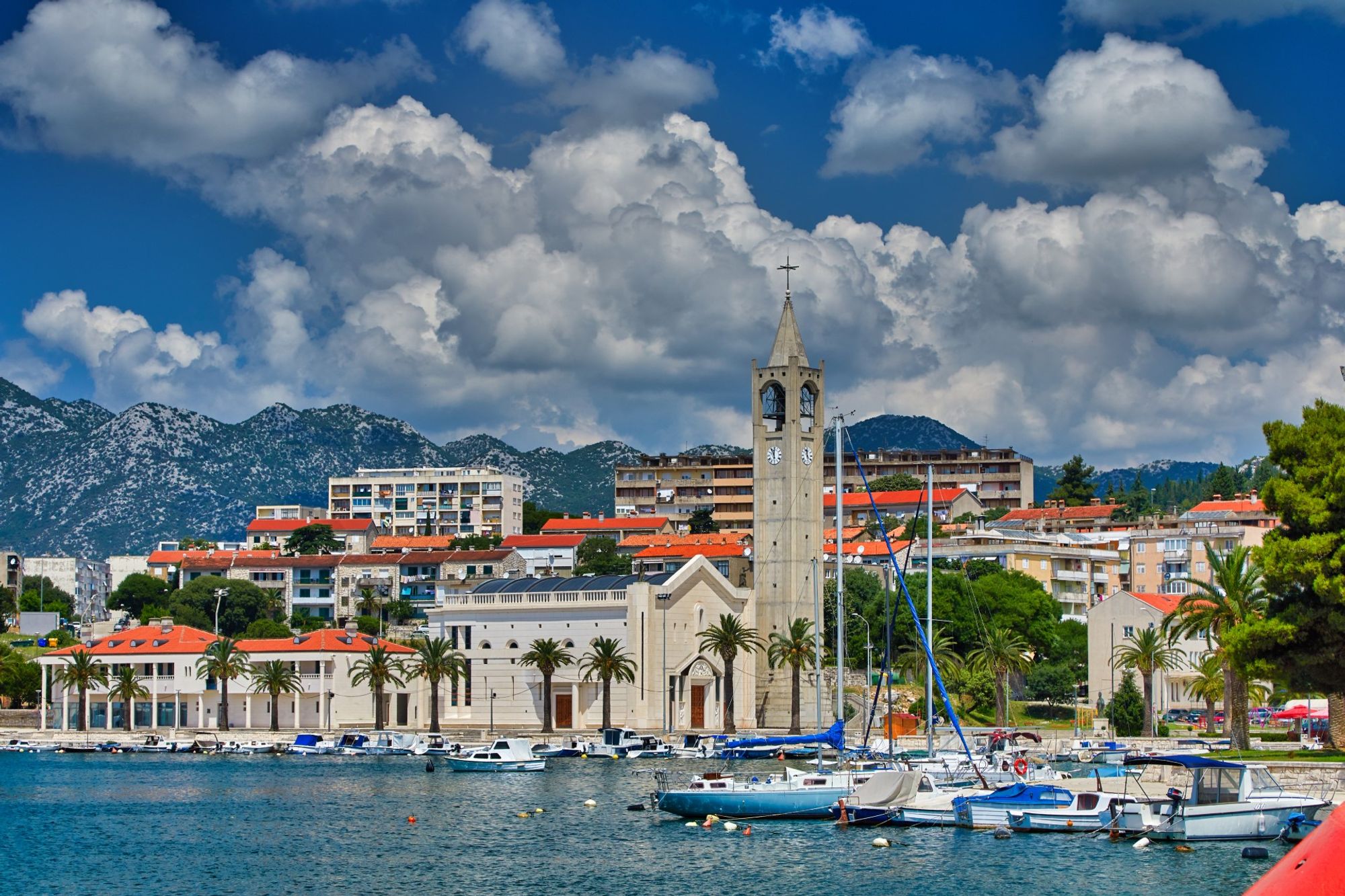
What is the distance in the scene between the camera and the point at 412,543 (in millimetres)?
174625

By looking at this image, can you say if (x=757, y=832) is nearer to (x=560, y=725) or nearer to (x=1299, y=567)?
(x=1299, y=567)

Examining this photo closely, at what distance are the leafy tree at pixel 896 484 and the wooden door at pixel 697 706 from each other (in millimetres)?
85977

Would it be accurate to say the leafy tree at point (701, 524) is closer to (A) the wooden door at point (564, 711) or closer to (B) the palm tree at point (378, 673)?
(B) the palm tree at point (378, 673)

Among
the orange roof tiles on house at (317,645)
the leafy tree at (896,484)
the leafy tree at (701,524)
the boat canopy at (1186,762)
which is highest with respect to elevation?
the leafy tree at (896,484)

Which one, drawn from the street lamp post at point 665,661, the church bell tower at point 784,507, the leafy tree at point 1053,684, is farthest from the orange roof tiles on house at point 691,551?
the leafy tree at point 1053,684

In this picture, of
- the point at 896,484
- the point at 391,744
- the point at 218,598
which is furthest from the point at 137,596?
the point at 896,484

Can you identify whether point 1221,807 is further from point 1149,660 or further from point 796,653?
point 796,653

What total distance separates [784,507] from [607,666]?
18.9 meters

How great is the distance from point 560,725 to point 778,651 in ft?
47.3

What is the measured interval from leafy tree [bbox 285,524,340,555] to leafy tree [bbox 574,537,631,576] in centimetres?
3054

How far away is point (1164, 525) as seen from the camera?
514 feet

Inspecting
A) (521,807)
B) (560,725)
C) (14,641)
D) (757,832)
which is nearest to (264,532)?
(14,641)

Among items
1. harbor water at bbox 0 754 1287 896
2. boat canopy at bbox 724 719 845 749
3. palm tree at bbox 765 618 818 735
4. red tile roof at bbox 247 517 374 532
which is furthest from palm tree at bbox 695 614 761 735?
red tile roof at bbox 247 517 374 532

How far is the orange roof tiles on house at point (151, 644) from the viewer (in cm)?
10206
